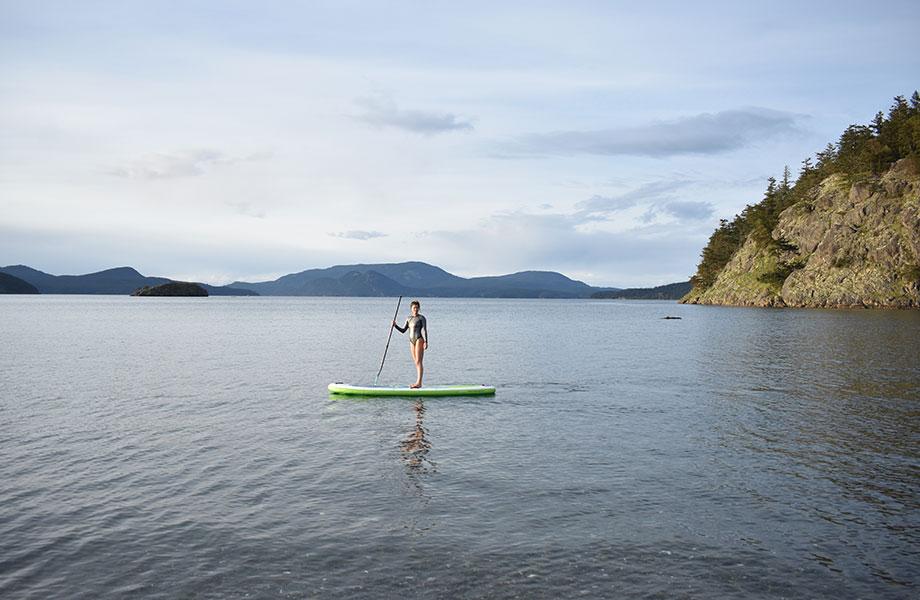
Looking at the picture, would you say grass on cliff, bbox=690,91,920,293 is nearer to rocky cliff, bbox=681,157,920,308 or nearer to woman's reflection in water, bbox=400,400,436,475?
rocky cliff, bbox=681,157,920,308

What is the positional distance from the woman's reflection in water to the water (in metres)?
0.13

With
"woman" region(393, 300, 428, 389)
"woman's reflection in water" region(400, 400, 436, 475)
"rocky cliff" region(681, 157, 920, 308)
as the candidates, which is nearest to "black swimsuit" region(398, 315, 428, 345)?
"woman" region(393, 300, 428, 389)

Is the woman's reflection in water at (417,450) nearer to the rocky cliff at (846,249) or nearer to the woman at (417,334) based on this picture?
the woman at (417,334)

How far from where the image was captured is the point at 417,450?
20438 mm

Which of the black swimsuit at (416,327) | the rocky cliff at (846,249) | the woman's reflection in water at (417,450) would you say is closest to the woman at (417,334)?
the black swimsuit at (416,327)

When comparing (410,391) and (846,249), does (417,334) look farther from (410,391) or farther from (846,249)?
(846,249)

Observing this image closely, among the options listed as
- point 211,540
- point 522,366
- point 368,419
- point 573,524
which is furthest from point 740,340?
point 211,540

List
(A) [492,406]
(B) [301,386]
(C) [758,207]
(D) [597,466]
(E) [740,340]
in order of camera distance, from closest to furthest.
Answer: (D) [597,466], (A) [492,406], (B) [301,386], (E) [740,340], (C) [758,207]

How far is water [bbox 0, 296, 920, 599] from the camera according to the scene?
11352mm

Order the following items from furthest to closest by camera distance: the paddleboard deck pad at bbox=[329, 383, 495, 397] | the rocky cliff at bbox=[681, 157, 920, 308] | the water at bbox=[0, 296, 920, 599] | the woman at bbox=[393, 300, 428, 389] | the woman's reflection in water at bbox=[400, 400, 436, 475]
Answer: the rocky cliff at bbox=[681, 157, 920, 308], the woman at bbox=[393, 300, 428, 389], the paddleboard deck pad at bbox=[329, 383, 495, 397], the woman's reflection in water at bbox=[400, 400, 436, 475], the water at bbox=[0, 296, 920, 599]

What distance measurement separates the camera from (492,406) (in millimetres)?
28500

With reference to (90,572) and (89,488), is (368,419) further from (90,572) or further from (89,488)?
(90,572)

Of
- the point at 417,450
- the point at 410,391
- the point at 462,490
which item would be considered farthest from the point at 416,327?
the point at 462,490

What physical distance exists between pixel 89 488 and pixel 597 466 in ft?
43.5
